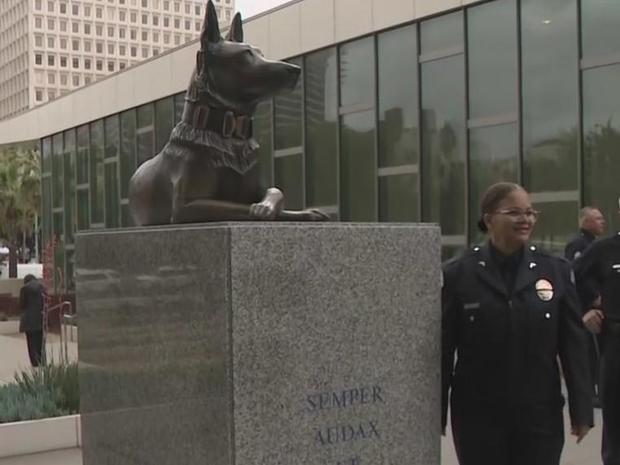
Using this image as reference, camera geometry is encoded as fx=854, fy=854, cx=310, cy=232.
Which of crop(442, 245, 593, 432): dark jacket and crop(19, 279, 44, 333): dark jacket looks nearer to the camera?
crop(442, 245, 593, 432): dark jacket

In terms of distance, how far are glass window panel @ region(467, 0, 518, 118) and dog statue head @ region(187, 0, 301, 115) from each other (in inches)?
355

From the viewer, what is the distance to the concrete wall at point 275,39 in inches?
572

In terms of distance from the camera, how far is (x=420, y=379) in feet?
12.8

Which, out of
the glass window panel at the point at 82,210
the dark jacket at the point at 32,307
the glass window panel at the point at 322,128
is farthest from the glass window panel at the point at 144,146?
the dark jacket at the point at 32,307

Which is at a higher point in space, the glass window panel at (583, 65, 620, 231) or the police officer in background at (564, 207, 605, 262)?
the glass window panel at (583, 65, 620, 231)

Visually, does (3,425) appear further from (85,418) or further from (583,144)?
(583,144)

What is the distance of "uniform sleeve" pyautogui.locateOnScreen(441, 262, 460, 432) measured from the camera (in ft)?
12.5

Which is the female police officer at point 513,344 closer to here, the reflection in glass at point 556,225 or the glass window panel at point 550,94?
the reflection in glass at point 556,225

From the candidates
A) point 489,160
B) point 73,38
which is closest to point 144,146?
point 489,160

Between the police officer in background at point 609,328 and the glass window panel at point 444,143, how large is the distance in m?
8.01

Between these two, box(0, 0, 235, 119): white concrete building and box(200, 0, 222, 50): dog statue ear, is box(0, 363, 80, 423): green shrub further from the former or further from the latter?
box(0, 0, 235, 119): white concrete building

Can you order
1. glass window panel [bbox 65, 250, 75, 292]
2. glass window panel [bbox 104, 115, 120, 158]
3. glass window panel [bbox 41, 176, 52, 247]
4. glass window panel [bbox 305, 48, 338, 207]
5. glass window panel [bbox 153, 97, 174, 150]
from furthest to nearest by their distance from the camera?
glass window panel [bbox 41, 176, 52, 247] → glass window panel [bbox 65, 250, 75, 292] → glass window panel [bbox 104, 115, 120, 158] → glass window panel [bbox 153, 97, 174, 150] → glass window panel [bbox 305, 48, 338, 207]

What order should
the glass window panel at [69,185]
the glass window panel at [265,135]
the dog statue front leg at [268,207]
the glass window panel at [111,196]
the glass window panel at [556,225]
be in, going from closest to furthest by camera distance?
the dog statue front leg at [268,207] → the glass window panel at [556,225] → the glass window panel at [265,135] → the glass window panel at [111,196] → the glass window panel at [69,185]

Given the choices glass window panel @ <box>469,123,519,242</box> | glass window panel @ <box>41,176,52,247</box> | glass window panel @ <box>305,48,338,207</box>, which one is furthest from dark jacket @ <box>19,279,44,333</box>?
glass window panel @ <box>41,176,52,247</box>
